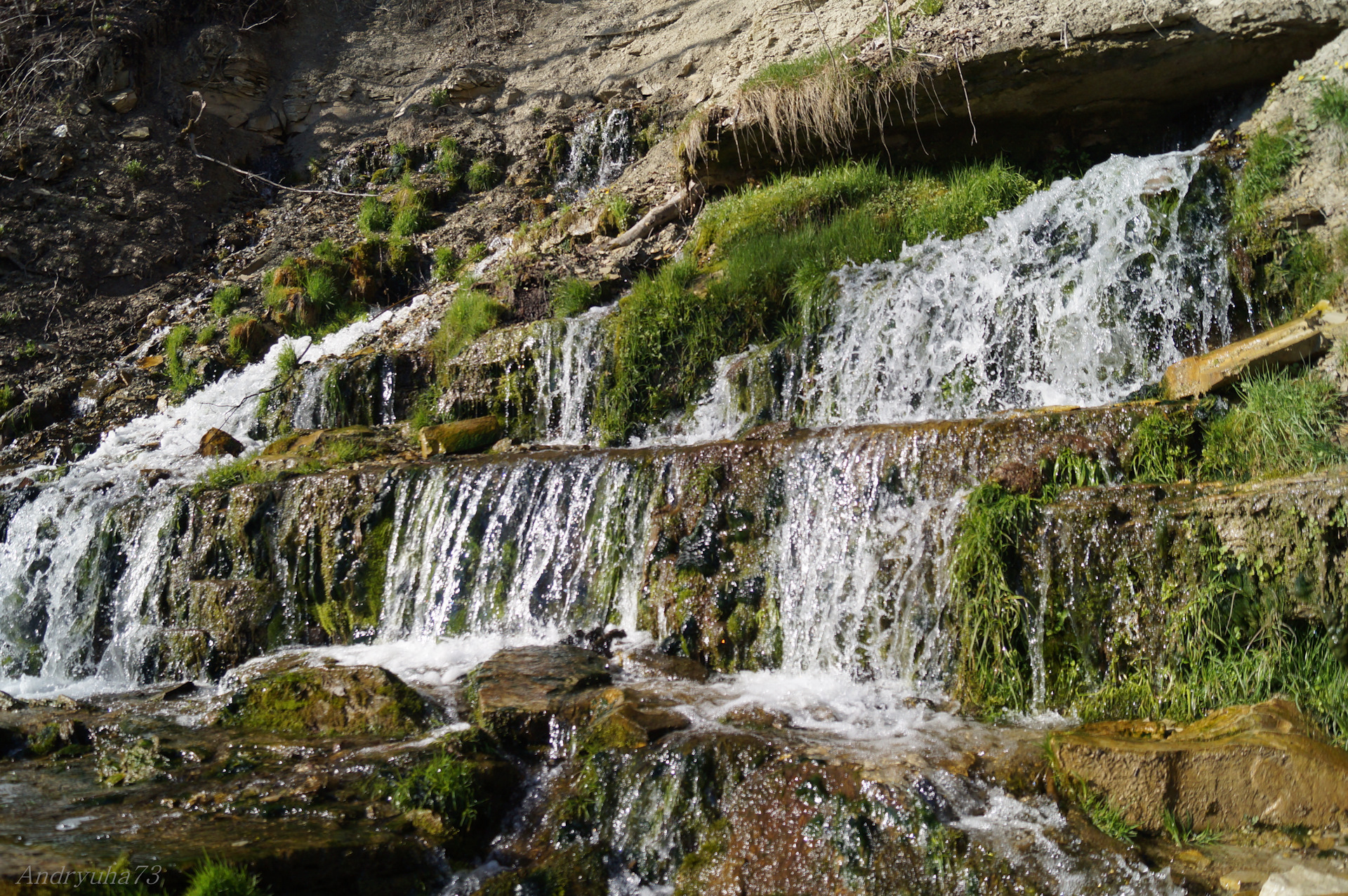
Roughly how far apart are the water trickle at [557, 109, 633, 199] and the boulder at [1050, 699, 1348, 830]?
9350 millimetres

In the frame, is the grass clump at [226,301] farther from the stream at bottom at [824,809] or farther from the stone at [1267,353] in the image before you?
the stone at [1267,353]

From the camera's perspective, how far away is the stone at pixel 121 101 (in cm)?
1285

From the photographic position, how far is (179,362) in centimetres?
1037

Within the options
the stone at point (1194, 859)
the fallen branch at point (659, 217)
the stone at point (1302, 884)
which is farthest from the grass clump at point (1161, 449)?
the fallen branch at point (659, 217)

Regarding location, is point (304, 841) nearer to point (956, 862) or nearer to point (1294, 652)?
point (956, 862)

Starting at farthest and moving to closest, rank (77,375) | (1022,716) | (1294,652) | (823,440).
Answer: (77,375) < (823,440) < (1022,716) < (1294,652)

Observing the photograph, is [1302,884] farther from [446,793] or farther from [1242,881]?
[446,793]

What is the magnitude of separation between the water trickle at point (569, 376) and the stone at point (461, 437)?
0.41 metres

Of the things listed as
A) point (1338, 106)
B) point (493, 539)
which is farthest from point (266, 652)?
point (1338, 106)

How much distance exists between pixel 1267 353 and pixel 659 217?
6274 mm

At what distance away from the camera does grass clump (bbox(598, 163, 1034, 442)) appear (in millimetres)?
7582

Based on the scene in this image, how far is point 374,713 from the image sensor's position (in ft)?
14.4

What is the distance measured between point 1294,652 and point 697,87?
32.5 feet

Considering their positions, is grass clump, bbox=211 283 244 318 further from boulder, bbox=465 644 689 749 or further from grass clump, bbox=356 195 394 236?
boulder, bbox=465 644 689 749
